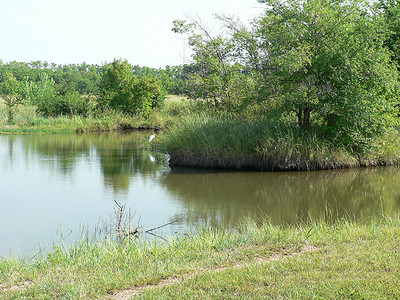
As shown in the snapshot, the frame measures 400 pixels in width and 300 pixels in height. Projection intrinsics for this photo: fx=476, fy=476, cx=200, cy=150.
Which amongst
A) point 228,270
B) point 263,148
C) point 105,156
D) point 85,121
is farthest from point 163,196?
point 85,121

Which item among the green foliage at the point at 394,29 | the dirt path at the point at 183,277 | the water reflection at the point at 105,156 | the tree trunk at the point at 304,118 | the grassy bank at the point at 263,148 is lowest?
the water reflection at the point at 105,156

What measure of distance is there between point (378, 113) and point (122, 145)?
50.3 ft

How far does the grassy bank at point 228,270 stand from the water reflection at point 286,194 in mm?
3295

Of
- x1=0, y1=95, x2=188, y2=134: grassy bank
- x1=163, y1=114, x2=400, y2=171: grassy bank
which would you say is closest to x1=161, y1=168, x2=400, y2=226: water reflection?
x1=163, y1=114, x2=400, y2=171: grassy bank

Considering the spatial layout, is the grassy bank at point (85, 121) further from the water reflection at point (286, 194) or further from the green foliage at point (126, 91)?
the water reflection at point (286, 194)

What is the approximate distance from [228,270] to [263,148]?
11.6 meters

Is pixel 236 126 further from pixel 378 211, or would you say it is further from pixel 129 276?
pixel 129 276

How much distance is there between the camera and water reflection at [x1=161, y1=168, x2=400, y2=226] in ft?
36.3

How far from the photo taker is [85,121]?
39.4 m

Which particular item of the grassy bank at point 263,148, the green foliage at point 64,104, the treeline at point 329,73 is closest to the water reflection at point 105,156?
the grassy bank at point 263,148

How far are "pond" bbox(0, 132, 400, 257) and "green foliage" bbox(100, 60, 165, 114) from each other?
20927 mm

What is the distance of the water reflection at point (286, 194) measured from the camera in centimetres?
1105

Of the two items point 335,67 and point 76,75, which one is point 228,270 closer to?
point 335,67

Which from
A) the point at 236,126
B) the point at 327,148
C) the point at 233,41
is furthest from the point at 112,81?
the point at 327,148
